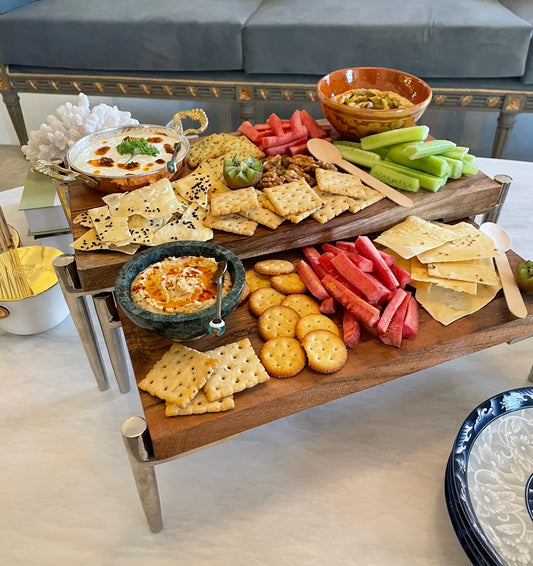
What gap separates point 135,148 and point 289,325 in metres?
0.66

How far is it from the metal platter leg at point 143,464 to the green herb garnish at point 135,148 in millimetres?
748

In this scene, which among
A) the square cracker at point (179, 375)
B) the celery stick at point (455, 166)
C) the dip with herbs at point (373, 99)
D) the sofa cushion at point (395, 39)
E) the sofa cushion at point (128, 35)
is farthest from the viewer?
the sofa cushion at point (128, 35)

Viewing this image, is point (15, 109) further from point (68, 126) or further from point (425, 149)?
point (425, 149)

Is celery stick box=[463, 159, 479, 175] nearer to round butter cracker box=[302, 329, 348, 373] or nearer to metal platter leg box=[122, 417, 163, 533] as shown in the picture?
round butter cracker box=[302, 329, 348, 373]

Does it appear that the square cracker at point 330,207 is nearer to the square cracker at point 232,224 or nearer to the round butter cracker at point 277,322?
the square cracker at point 232,224

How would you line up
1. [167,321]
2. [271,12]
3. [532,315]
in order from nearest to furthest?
[167,321] < [532,315] < [271,12]

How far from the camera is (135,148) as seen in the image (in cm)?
135

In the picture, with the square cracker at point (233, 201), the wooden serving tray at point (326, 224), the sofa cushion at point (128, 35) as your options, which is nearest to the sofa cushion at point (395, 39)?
the sofa cushion at point (128, 35)

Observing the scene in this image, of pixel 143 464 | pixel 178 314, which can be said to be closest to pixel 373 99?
pixel 178 314

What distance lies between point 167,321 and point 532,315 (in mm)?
709

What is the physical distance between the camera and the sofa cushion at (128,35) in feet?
8.15

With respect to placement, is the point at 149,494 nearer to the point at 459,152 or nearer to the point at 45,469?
the point at 45,469

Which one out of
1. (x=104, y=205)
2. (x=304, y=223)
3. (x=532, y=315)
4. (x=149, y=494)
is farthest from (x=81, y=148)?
(x=532, y=315)

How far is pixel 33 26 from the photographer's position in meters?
2.54
